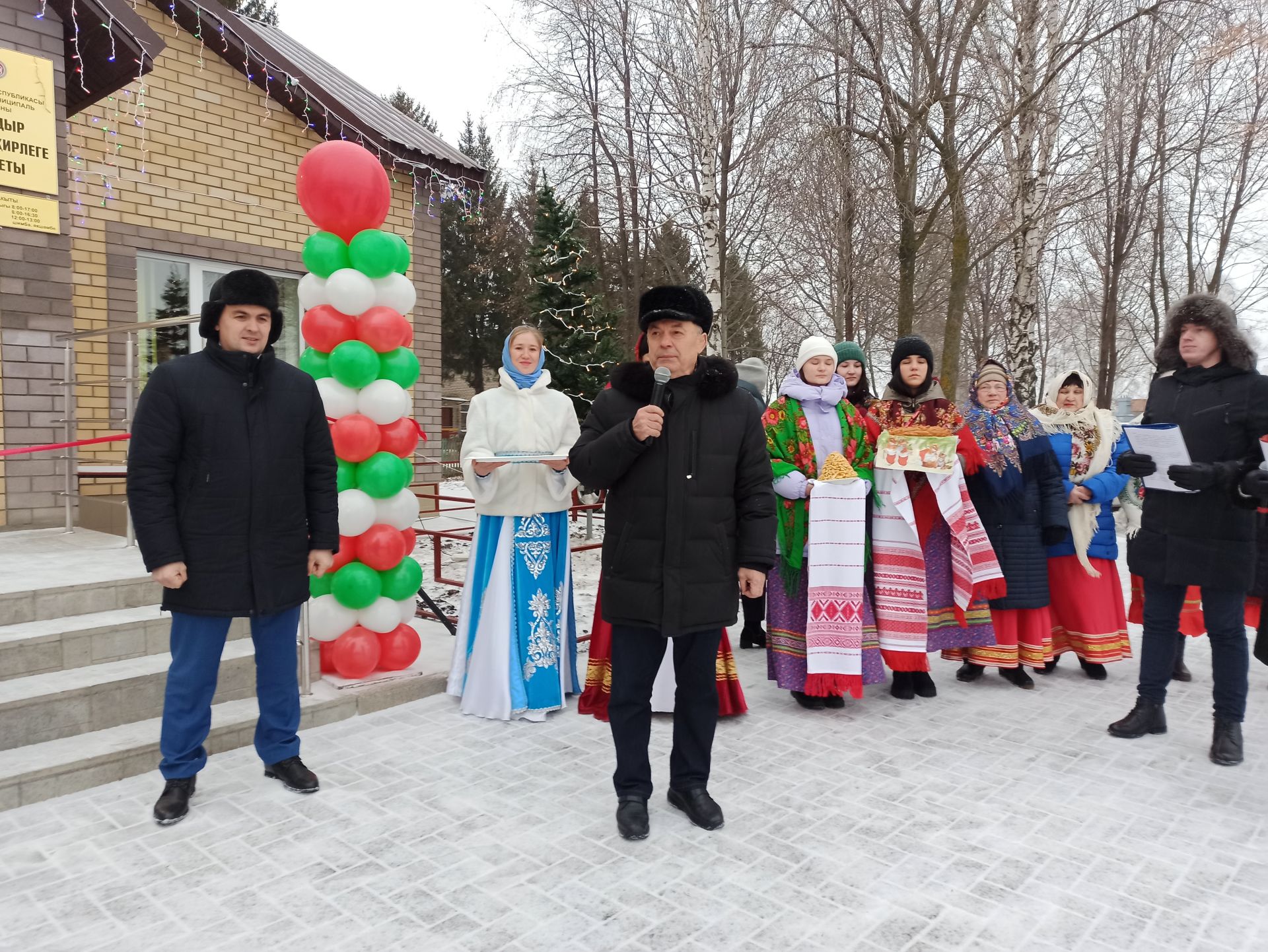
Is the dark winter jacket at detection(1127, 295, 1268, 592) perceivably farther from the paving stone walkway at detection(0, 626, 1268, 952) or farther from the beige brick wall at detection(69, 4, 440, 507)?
the beige brick wall at detection(69, 4, 440, 507)

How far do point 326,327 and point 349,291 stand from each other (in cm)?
22

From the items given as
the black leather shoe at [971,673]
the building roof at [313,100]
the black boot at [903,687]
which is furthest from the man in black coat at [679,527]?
the building roof at [313,100]

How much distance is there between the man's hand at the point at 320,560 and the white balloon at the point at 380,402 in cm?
99

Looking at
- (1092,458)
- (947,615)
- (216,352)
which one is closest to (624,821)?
(216,352)

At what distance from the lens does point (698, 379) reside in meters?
3.08

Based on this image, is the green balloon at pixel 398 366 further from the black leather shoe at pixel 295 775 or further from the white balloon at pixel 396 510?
the black leather shoe at pixel 295 775

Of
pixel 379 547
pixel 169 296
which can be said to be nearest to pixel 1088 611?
pixel 379 547

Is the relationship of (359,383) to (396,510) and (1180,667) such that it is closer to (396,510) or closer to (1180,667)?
(396,510)

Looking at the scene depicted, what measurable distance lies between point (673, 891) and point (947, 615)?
111 inches

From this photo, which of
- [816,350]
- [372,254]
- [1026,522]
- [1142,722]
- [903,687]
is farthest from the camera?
[1026,522]

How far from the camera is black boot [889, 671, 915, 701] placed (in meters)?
4.72

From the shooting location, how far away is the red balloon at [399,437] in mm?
4312

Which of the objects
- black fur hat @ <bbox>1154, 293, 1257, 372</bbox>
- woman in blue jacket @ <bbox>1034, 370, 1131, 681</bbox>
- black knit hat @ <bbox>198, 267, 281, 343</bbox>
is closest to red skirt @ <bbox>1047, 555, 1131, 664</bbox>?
woman in blue jacket @ <bbox>1034, 370, 1131, 681</bbox>

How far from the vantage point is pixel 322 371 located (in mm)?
4266
